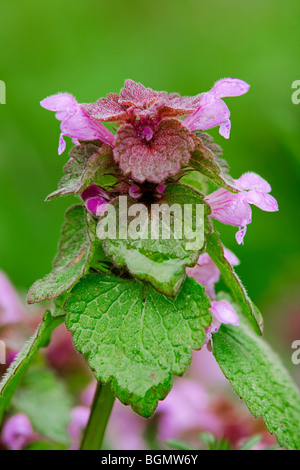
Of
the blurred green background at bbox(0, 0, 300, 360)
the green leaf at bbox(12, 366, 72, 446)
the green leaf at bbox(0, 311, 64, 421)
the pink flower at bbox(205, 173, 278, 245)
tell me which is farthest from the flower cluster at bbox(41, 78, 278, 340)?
the blurred green background at bbox(0, 0, 300, 360)

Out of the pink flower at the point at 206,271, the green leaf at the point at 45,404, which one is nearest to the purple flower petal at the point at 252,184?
the pink flower at the point at 206,271

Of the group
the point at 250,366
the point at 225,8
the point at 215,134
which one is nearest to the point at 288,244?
the point at 215,134

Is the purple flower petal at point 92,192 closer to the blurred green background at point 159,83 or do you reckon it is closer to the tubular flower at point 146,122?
the tubular flower at point 146,122

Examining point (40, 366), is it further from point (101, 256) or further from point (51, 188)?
point (51, 188)

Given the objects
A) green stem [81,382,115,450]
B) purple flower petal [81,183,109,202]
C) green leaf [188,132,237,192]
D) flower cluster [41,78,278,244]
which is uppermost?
flower cluster [41,78,278,244]

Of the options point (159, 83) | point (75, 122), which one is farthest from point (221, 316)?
Answer: point (159, 83)

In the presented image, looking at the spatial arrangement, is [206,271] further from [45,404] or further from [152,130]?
[45,404]

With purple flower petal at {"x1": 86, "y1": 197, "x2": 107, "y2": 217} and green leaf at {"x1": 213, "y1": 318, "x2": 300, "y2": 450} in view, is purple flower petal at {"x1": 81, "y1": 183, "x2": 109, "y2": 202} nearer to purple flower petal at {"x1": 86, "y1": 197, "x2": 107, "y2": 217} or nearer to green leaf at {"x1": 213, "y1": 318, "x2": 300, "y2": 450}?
purple flower petal at {"x1": 86, "y1": 197, "x2": 107, "y2": 217}

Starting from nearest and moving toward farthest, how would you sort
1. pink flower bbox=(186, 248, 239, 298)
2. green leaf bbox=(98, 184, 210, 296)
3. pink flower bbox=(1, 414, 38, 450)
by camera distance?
green leaf bbox=(98, 184, 210, 296)
pink flower bbox=(186, 248, 239, 298)
pink flower bbox=(1, 414, 38, 450)
